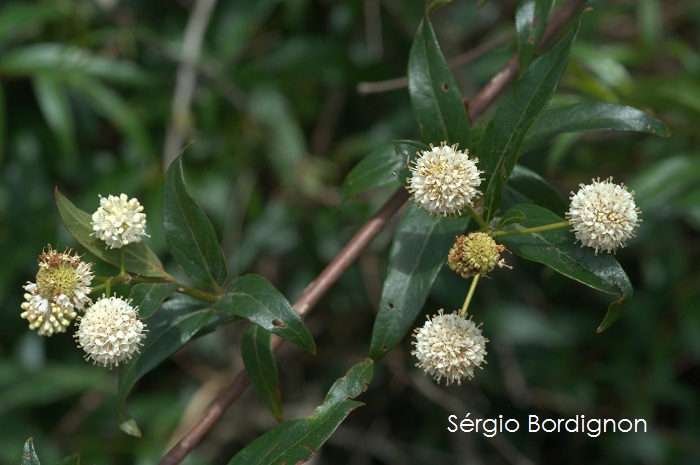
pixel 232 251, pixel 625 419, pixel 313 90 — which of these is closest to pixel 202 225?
pixel 232 251

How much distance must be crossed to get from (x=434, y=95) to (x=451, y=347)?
1.58 ft

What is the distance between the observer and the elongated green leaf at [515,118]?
1.15m

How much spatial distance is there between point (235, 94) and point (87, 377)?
4.16 ft

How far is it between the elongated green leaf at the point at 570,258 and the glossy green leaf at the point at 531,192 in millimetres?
160

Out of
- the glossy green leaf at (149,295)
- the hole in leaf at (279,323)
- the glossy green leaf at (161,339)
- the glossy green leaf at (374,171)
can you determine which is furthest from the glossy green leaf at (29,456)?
the glossy green leaf at (374,171)

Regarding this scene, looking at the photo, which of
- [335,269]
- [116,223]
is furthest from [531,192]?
[116,223]

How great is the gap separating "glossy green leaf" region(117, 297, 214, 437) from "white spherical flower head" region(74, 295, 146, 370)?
43 mm

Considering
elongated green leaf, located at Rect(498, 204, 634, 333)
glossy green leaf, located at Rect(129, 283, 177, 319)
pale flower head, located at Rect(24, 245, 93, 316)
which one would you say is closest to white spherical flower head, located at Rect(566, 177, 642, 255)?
elongated green leaf, located at Rect(498, 204, 634, 333)

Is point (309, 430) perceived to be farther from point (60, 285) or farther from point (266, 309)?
point (60, 285)

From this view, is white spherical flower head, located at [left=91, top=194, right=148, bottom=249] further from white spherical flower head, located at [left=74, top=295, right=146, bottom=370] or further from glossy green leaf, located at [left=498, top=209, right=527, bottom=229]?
glossy green leaf, located at [left=498, top=209, right=527, bottom=229]

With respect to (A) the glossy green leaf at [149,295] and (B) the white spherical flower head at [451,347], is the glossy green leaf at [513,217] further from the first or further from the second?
(A) the glossy green leaf at [149,295]

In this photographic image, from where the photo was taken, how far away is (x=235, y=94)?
2996mm

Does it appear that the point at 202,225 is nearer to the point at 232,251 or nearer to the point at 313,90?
the point at 232,251

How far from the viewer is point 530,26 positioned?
1457 mm
